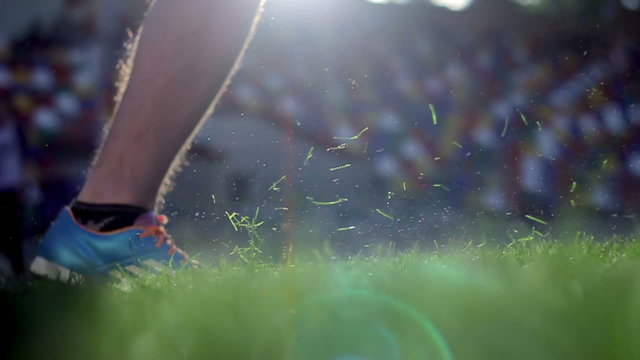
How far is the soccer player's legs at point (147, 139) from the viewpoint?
1.80 meters

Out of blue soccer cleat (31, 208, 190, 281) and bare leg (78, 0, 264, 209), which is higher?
bare leg (78, 0, 264, 209)

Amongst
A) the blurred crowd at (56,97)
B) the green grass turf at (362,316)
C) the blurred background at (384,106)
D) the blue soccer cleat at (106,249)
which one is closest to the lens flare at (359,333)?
the green grass turf at (362,316)

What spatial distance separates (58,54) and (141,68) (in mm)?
3407

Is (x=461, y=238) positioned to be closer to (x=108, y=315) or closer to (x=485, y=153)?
(x=108, y=315)

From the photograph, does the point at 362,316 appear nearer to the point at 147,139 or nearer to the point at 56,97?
the point at 147,139

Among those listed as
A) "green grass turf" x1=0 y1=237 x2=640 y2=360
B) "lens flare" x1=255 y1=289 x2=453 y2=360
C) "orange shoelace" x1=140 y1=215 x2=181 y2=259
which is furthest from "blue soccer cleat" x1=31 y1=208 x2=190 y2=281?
"lens flare" x1=255 y1=289 x2=453 y2=360

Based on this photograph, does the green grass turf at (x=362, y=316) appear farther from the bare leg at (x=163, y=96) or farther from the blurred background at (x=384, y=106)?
the blurred background at (x=384, y=106)

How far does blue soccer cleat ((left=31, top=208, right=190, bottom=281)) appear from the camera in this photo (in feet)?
5.90

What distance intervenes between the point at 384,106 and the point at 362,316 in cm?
653

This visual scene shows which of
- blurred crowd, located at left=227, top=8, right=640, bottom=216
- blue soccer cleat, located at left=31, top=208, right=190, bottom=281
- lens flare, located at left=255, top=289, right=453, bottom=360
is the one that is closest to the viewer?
lens flare, located at left=255, top=289, right=453, bottom=360

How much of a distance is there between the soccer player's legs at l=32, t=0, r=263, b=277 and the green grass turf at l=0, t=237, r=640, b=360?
519 millimetres

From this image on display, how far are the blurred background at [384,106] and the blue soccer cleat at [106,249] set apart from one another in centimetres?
196

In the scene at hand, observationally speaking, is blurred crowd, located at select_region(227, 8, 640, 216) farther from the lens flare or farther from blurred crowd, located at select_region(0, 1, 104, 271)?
the lens flare

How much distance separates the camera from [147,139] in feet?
5.92
